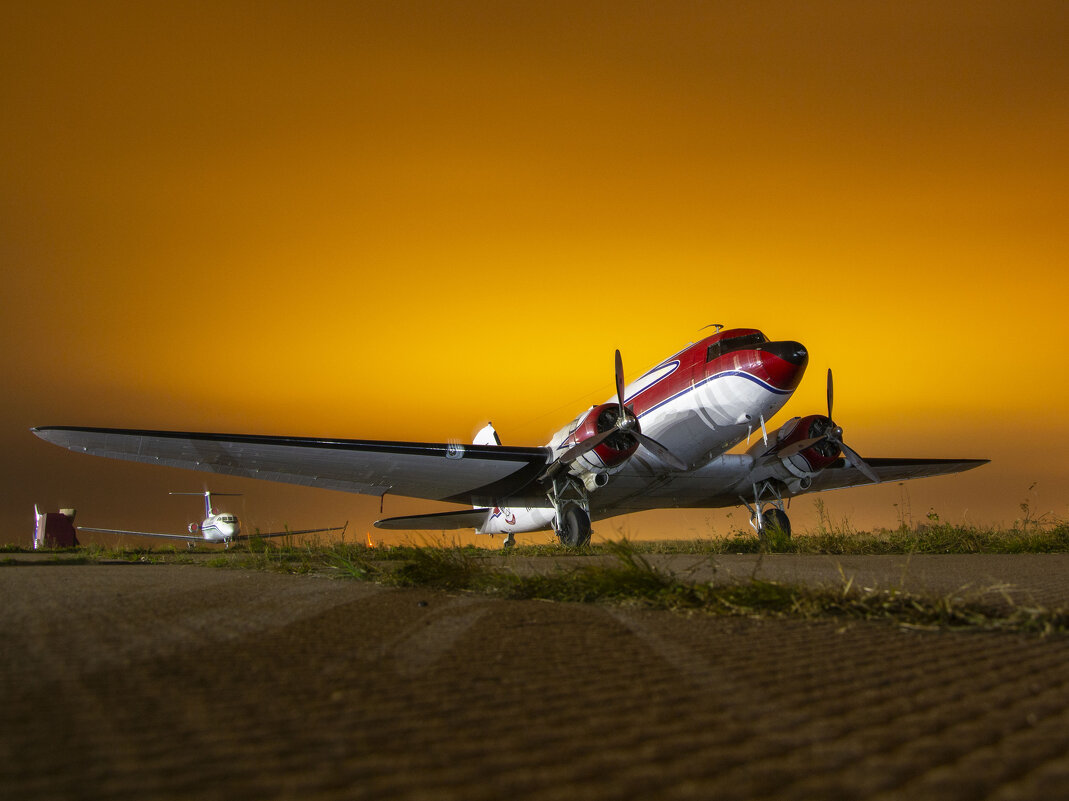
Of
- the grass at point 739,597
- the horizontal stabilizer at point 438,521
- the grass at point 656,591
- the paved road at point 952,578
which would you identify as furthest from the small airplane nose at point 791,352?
the horizontal stabilizer at point 438,521

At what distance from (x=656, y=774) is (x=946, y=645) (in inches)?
80.5

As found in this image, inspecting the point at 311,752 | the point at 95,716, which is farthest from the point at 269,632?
the point at 311,752

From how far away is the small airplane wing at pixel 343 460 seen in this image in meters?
14.4

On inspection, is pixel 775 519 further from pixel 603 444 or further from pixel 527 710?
pixel 527 710

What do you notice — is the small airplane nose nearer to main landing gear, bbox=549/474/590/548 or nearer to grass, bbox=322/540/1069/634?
main landing gear, bbox=549/474/590/548

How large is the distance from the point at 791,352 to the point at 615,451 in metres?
4.11

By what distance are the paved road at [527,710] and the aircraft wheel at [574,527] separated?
12.9 m

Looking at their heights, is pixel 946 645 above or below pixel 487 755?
below

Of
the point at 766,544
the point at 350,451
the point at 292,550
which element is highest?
the point at 350,451

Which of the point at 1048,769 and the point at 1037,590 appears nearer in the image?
Result: the point at 1048,769

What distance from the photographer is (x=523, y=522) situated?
2444cm

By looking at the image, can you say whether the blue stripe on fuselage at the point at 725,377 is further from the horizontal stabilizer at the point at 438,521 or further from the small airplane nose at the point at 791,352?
the horizontal stabilizer at the point at 438,521

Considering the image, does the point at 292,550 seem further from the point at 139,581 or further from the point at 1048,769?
the point at 1048,769

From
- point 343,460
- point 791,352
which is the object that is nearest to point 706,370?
point 791,352
